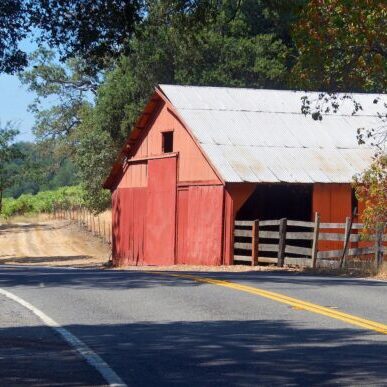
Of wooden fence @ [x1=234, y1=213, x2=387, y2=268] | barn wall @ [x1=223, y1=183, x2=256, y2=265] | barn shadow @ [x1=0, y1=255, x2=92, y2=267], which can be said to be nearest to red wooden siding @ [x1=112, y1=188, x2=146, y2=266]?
wooden fence @ [x1=234, y1=213, x2=387, y2=268]

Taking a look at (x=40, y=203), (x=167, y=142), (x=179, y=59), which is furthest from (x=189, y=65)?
(x=40, y=203)

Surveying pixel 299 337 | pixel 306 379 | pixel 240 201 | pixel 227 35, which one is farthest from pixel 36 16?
pixel 227 35

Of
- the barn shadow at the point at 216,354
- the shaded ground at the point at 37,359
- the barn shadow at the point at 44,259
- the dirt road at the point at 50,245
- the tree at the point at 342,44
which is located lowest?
the barn shadow at the point at 44,259

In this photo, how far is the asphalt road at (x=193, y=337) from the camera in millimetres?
8359

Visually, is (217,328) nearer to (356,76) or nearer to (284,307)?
(284,307)

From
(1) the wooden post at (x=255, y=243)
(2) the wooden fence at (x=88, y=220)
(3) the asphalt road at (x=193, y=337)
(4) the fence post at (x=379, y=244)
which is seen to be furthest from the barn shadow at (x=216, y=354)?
(2) the wooden fence at (x=88, y=220)

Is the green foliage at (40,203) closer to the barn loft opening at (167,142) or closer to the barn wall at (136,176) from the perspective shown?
the barn wall at (136,176)

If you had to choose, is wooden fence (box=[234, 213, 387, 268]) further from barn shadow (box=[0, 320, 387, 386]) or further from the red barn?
barn shadow (box=[0, 320, 387, 386])

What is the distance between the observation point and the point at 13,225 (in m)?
77.8

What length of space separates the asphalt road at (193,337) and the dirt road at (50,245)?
32369 mm

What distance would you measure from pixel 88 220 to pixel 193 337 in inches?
2468

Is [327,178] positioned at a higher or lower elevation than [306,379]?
higher

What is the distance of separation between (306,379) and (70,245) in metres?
53.4

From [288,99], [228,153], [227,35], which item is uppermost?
[227,35]
